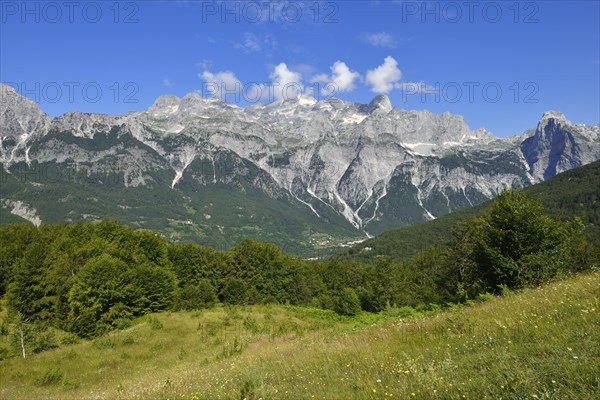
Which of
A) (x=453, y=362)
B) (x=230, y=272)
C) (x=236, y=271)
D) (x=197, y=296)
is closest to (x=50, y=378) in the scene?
(x=453, y=362)

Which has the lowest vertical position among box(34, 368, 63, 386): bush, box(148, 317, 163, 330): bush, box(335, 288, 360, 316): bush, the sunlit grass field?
box(335, 288, 360, 316): bush

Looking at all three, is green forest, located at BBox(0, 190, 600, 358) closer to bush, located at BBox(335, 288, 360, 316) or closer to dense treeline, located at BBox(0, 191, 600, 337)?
dense treeline, located at BBox(0, 191, 600, 337)

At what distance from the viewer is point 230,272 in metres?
86.6

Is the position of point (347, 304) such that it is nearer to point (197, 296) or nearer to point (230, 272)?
point (230, 272)

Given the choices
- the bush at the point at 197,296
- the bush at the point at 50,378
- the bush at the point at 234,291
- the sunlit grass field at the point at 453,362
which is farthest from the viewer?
the bush at the point at 234,291

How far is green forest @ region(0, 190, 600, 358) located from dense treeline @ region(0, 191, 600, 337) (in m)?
0.14

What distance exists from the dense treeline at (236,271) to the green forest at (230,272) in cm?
14

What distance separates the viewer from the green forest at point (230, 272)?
91.8 feet

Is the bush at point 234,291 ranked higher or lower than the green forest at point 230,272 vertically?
lower

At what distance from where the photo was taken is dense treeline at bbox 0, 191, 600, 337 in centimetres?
2800

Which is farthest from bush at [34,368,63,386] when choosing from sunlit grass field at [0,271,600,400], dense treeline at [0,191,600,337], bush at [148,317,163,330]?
dense treeline at [0,191,600,337]

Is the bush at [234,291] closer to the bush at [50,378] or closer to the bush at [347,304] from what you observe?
the bush at [347,304]

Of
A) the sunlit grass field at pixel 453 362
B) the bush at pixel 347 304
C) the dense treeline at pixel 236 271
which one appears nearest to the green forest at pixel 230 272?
the dense treeline at pixel 236 271

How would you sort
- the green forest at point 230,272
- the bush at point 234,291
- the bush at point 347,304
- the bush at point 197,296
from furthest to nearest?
the bush at point 234,291 → the bush at point 347,304 → the bush at point 197,296 → the green forest at point 230,272
